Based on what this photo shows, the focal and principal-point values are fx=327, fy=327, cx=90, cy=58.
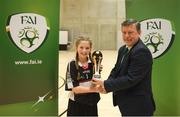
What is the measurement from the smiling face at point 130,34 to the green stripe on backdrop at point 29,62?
54.0 inches

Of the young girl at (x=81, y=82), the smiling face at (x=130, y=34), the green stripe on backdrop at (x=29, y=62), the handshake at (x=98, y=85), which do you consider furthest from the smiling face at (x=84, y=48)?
the green stripe on backdrop at (x=29, y=62)

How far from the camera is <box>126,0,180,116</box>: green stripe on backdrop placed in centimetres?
441

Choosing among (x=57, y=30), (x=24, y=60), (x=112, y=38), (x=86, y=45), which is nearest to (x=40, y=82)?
(x=24, y=60)

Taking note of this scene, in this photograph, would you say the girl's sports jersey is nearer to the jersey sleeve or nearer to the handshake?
the jersey sleeve

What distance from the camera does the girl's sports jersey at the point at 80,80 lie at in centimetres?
352

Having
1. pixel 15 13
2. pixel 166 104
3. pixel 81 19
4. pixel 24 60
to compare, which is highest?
pixel 81 19

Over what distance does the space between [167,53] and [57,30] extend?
1.54 m

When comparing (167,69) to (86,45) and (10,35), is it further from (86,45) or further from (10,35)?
(10,35)

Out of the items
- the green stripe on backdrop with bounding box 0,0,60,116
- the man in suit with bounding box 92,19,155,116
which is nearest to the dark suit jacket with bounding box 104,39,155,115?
the man in suit with bounding box 92,19,155,116

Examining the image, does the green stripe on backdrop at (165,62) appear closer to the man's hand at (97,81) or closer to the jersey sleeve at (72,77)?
the jersey sleeve at (72,77)

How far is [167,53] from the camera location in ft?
14.8

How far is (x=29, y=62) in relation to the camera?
160 inches

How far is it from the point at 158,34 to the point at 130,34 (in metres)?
1.51

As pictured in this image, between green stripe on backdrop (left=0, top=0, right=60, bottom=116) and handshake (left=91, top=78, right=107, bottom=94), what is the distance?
1.01 meters
